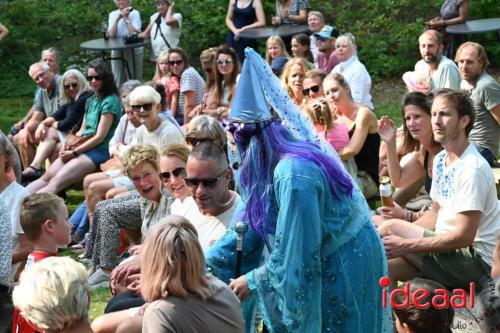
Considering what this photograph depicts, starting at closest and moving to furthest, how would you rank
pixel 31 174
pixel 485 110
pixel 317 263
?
pixel 317 263
pixel 485 110
pixel 31 174

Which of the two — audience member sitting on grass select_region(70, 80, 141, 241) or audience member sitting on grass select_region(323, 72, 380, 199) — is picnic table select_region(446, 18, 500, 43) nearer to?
audience member sitting on grass select_region(70, 80, 141, 241)

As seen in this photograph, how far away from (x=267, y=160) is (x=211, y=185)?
0.81 metres

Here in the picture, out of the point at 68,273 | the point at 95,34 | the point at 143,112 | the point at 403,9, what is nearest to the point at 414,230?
the point at 68,273

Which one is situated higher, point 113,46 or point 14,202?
point 14,202

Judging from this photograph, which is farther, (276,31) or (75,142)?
(276,31)

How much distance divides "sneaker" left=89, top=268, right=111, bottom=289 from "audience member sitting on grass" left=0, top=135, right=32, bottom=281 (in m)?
0.86

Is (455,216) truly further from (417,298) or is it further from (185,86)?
(185,86)

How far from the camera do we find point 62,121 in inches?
425

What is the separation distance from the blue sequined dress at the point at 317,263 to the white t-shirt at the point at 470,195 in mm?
1183

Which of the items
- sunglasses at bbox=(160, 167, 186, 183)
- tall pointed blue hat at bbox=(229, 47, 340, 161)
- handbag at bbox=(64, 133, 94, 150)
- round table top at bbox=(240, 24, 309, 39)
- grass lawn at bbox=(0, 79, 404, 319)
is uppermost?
tall pointed blue hat at bbox=(229, 47, 340, 161)

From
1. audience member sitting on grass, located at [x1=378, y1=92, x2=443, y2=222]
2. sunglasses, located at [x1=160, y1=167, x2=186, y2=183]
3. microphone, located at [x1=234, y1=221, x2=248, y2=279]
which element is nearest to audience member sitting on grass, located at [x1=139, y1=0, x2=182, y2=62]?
audience member sitting on grass, located at [x1=378, y1=92, x2=443, y2=222]

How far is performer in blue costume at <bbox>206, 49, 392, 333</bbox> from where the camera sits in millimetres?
4438

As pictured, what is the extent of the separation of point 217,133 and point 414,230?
1.54 m

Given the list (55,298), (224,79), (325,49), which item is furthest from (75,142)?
(55,298)
